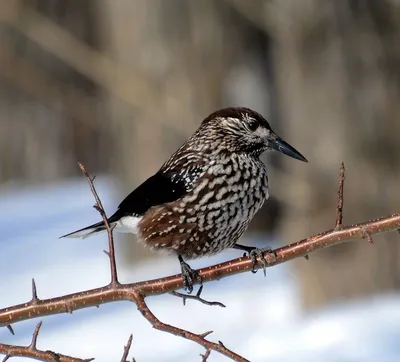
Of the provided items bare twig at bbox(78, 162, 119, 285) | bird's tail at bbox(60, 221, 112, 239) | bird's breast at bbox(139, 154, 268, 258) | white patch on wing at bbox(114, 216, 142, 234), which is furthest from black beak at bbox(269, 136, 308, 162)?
bare twig at bbox(78, 162, 119, 285)

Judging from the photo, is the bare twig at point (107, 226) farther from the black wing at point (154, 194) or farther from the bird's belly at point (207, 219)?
the black wing at point (154, 194)

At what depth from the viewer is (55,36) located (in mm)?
7605

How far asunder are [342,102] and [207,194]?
148 inches

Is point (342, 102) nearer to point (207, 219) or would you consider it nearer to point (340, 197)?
point (207, 219)

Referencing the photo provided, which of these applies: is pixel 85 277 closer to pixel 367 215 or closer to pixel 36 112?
pixel 367 215

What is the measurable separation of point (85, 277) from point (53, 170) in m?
6.66

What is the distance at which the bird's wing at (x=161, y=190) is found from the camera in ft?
10.5

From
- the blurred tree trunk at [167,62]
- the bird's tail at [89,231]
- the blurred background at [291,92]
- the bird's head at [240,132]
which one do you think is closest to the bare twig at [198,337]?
the bird's tail at [89,231]

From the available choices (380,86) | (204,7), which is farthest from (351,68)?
(204,7)

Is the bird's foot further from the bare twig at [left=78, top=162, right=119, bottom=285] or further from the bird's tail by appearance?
the bird's tail

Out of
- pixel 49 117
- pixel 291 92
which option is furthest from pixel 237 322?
pixel 49 117

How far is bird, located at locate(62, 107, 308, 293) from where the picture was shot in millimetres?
3105

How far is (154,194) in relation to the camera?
3262mm

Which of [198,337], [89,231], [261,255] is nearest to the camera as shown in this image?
[198,337]
